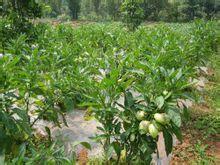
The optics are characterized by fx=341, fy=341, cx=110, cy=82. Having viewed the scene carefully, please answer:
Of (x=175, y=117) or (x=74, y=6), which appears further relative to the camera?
(x=74, y=6)

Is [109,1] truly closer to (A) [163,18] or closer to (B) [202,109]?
(A) [163,18]

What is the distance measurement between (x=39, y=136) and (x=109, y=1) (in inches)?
2054

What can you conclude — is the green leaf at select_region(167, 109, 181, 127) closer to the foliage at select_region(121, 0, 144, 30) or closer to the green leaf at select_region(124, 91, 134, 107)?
the green leaf at select_region(124, 91, 134, 107)

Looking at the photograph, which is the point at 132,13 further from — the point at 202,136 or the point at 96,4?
the point at 96,4

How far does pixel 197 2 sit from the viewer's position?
4988cm

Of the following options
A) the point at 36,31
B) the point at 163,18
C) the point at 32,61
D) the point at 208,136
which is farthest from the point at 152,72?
the point at 163,18

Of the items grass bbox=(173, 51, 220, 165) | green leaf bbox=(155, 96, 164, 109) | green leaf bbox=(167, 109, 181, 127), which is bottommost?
grass bbox=(173, 51, 220, 165)

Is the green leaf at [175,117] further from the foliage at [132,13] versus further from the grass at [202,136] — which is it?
the foliage at [132,13]

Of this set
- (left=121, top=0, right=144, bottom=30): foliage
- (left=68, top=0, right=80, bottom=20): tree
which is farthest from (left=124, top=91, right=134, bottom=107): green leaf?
(left=68, top=0, right=80, bottom=20): tree

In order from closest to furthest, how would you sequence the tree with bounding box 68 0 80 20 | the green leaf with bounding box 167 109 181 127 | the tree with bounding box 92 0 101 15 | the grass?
the green leaf with bounding box 167 109 181 127, the grass, the tree with bounding box 68 0 80 20, the tree with bounding box 92 0 101 15

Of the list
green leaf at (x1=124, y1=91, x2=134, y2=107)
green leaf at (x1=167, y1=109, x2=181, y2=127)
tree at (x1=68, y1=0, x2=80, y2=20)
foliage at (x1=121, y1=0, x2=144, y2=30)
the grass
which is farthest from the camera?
tree at (x1=68, y1=0, x2=80, y2=20)

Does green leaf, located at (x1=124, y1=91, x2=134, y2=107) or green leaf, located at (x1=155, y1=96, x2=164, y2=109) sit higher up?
green leaf, located at (x1=155, y1=96, x2=164, y2=109)

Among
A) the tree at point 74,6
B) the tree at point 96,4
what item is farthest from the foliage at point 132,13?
the tree at point 96,4

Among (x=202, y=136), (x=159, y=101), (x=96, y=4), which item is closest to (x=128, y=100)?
(x=159, y=101)
